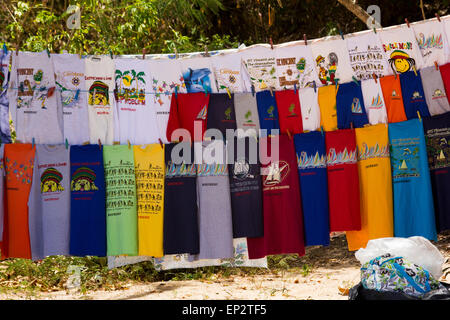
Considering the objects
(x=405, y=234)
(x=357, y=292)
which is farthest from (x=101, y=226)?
(x=405, y=234)

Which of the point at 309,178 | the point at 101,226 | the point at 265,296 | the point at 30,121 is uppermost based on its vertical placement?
the point at 30,121

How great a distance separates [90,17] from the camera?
655cm

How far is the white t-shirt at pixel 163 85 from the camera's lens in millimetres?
4289

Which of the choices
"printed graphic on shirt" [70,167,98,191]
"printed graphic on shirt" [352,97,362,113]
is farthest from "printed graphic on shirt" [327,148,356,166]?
"printed graphic on shirt" [70,167,98,191]

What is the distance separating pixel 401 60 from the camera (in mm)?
4195

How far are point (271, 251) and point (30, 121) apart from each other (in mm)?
2024

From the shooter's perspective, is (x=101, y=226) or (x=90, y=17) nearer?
(x=101, y=226)

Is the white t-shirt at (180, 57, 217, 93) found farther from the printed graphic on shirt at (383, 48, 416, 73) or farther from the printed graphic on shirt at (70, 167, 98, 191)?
the printed graphic on shirt at (383, 48, 416, 73)

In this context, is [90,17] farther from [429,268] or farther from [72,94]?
[429,268]

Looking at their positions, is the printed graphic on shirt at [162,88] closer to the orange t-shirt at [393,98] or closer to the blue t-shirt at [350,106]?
the blue t-shirt at [350,106]

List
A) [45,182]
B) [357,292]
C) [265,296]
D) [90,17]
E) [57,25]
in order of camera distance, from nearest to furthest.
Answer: [357,292]
[45,182]
[265,296]
[90,17]
[57,25]

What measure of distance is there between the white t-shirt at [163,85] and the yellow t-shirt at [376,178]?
4.64 ft

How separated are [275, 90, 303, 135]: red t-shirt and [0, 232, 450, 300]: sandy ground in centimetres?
135

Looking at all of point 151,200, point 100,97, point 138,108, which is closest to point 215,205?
point 151,200
